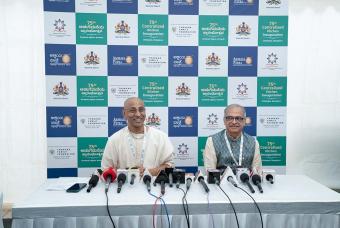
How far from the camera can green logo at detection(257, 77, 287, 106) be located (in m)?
3.52

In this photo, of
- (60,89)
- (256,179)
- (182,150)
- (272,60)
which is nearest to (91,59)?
(60,89)

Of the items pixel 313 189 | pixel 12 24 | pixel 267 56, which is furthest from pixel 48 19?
pixel 313 189

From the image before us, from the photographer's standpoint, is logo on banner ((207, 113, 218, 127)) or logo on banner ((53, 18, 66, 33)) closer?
logo on banner ((53, 18, 66, 33))

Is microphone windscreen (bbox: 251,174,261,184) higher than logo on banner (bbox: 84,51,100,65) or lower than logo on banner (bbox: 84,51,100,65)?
lower

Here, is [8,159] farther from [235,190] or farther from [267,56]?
[267,56]

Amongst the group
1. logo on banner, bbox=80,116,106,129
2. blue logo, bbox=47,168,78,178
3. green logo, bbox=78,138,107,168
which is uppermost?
logo on banner, bbox=80,116,106,129

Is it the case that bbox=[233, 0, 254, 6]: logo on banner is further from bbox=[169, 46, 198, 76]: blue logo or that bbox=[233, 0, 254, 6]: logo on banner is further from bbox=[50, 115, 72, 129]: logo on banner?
bbox=[50, 115, 72, 129]: logo on banner

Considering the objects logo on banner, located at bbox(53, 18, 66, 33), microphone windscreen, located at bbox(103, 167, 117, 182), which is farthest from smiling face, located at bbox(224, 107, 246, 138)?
logo on banner, located at bbox(53, 18, 66, 33)

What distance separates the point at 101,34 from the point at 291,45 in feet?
7.12

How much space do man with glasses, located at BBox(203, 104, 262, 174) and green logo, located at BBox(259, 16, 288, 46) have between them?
1063mm

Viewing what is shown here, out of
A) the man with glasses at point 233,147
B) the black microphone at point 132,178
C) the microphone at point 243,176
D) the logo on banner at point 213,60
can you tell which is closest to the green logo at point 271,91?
the logo on banner at point 213,60

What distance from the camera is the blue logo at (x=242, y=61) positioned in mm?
3482

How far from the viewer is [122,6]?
3.37 metres

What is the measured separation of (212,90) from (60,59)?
165cm
